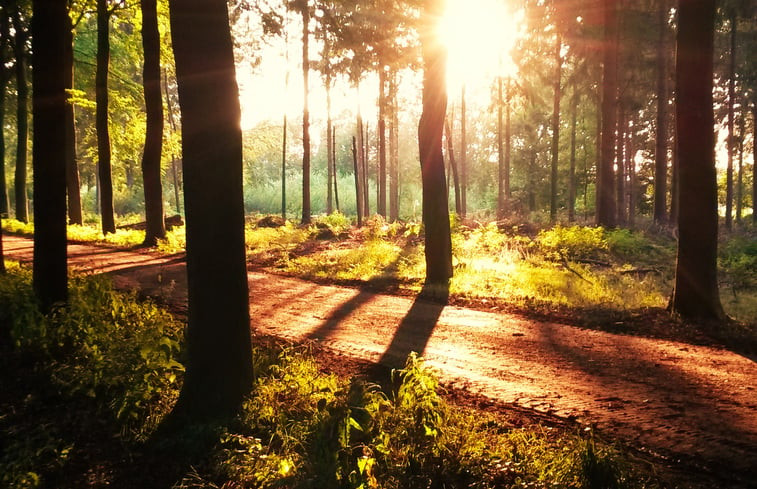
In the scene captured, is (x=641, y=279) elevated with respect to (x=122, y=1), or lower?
lower

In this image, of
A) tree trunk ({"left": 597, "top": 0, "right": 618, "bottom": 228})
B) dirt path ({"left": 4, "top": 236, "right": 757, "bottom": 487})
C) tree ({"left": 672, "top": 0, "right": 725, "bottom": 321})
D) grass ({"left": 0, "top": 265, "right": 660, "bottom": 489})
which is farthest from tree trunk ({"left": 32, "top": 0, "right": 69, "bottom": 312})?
tree trunk ({"left": 597, "top": 0, "right": 618, "bottom": 228})

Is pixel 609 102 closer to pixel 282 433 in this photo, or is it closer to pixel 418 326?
pixel 418 326

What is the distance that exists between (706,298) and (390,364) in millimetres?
5030

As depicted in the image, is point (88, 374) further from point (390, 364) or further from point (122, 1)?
point (122, 1)

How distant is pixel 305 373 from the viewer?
17.1 feet

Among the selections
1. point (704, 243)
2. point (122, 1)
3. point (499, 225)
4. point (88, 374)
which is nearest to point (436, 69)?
point (704, 243)

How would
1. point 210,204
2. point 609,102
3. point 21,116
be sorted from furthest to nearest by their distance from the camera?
point 21,116 → point 609,102 → point 210,204

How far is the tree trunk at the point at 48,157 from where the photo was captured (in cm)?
734

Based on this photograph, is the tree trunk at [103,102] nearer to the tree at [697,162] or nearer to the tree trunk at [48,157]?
the tree trunk at [48,157]

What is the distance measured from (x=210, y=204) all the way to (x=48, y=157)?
14.9 ft

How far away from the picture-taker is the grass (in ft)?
11.2

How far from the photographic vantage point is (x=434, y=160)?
416 inches

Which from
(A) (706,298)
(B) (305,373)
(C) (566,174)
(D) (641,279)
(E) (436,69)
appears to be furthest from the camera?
(C) (566,174)

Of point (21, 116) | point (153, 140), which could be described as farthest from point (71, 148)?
point (21, 116)
